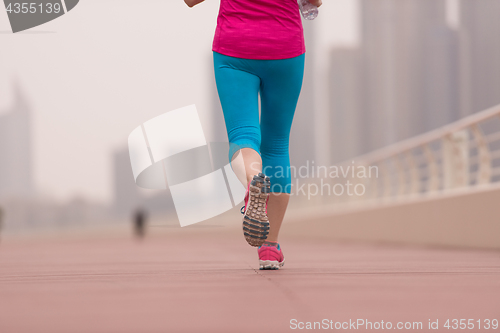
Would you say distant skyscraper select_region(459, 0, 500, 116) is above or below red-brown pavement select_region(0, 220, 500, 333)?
below

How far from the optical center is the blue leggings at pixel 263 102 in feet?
6.34

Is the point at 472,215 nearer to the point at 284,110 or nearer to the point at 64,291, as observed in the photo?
the point at 284,110

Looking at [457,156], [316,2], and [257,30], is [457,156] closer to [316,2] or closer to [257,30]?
[316,2]

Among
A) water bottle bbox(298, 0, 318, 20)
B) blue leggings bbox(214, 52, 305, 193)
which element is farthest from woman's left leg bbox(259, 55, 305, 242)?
water bottle bbox(298, 0, 318, 20)

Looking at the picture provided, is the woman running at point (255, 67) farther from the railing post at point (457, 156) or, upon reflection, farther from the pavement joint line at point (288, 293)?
the railing post at point (457, 156)

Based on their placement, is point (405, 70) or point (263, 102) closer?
point (263, 102)

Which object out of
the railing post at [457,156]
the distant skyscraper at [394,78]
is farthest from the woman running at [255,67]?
the distant skyscraper at [394,78]

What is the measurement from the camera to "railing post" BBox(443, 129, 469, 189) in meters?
3.93

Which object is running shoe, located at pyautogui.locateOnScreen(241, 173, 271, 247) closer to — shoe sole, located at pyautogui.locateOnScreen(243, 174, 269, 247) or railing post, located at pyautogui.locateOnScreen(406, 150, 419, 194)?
shoe sole, located at pyautogui.locateOnScreen(243, 174, 269, 247)

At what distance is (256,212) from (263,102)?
1.91 feet

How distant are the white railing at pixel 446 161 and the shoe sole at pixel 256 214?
2180mm

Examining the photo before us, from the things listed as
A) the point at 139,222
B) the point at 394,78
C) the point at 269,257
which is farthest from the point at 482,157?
the point at 394,78

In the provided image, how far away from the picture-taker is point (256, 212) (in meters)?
1.65

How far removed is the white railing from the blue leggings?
174 centimetres
